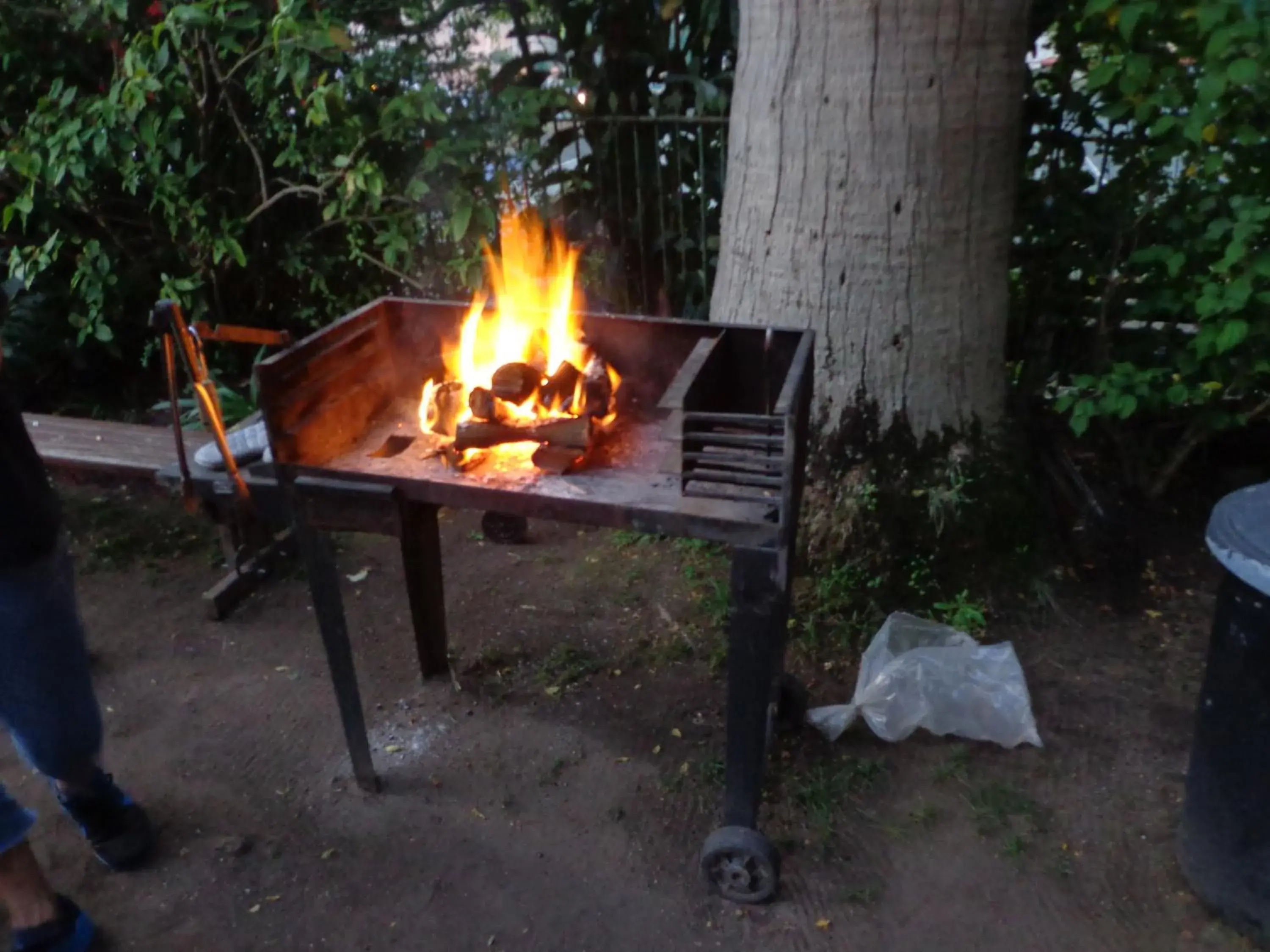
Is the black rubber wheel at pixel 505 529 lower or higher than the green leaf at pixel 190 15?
lower

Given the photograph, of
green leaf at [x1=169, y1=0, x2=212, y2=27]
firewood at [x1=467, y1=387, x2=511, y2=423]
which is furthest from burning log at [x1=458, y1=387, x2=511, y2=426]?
green leaf at [x1=169, y1=0, x2=212, y2=27]

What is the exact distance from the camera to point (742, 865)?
2568mm

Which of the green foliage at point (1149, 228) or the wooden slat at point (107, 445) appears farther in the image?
the wooden slat at point (107, 445)

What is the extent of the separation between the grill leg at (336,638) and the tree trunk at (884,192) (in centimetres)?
181

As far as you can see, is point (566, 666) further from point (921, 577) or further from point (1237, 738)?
point (1237, 738)

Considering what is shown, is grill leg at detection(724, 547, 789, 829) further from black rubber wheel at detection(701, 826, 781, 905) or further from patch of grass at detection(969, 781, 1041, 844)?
patch of grass at detection(969, 781, 1041, 844)

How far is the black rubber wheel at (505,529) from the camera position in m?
4.36

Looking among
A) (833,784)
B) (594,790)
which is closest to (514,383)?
(594,790)

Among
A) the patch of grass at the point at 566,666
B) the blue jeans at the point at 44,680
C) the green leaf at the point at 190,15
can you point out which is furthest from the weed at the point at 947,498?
the green leaf at the point at 190,15

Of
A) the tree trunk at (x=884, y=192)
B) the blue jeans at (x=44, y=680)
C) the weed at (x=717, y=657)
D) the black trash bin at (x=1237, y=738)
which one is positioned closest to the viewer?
the black trash bin at (x=1237, y=738)

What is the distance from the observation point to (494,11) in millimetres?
4777

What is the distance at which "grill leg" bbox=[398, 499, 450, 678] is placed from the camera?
3268mm

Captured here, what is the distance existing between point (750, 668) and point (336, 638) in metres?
1.17

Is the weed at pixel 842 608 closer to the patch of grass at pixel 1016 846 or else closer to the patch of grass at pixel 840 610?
the patch of grass at pixel 840 610
